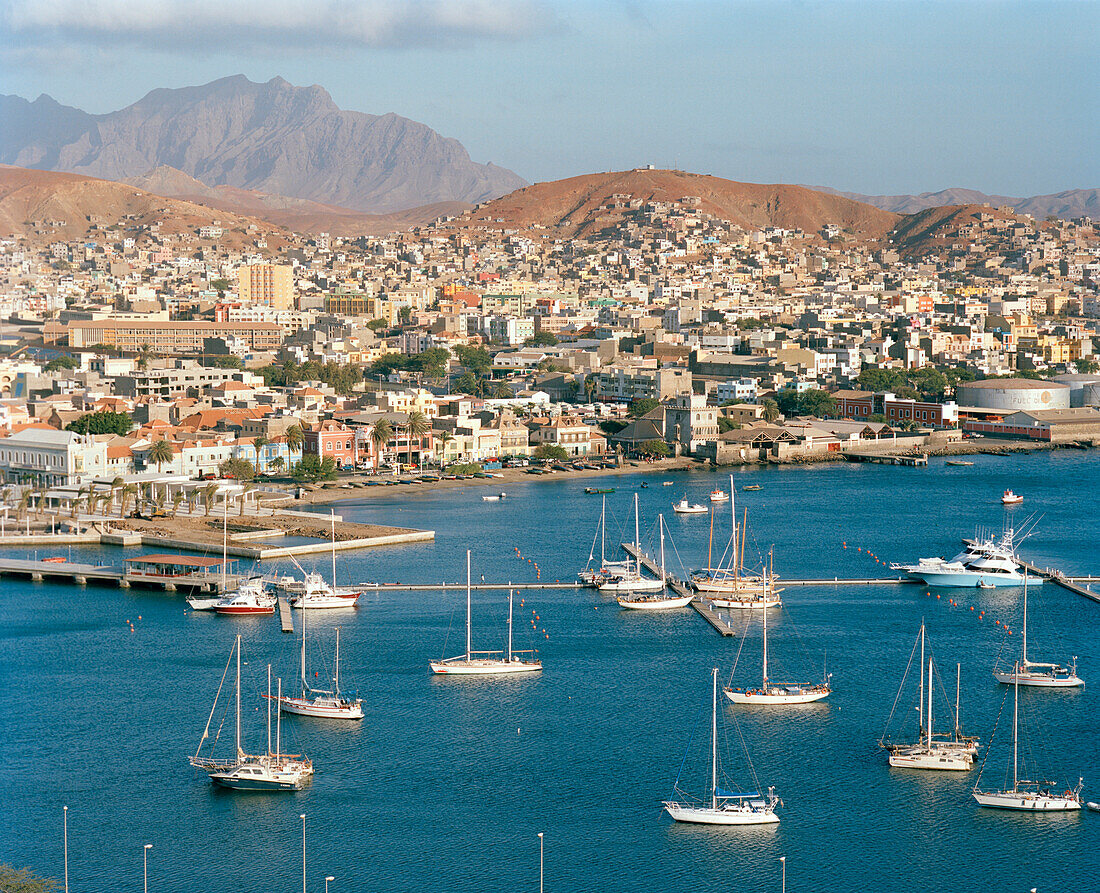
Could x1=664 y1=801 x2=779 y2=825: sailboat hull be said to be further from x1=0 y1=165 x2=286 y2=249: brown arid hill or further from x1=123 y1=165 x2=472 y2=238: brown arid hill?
x1=123 y1=165 x2=472 y2=238: brown arid hill

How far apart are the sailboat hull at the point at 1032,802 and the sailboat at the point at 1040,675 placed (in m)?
1.78

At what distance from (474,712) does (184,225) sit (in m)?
50.5

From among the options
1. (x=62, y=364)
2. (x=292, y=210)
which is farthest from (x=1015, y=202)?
(x=62, y=364)

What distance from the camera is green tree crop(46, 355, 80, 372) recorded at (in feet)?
77.2

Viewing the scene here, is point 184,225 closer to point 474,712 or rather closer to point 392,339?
point 392,339

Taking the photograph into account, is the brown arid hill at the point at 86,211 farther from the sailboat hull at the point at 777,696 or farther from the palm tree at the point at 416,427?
the sailboat hull at the point at 777,696

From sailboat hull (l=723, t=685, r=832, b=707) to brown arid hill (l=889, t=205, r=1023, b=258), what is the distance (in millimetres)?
52812

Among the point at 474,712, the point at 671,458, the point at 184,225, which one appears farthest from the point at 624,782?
the point at 184,225

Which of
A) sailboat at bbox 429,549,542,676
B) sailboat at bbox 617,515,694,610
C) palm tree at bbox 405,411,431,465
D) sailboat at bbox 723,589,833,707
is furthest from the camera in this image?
palm tree at bbox 405,411,431,465

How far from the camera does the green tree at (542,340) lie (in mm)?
31125

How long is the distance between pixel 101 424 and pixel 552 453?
17.5ft

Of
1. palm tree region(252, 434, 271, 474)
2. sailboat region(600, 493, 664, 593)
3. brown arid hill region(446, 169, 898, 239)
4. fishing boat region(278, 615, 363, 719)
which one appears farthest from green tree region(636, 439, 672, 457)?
brown arid hill region(446, 169, 898, 239)

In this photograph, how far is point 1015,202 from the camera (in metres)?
114

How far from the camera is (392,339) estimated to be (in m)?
31.7
